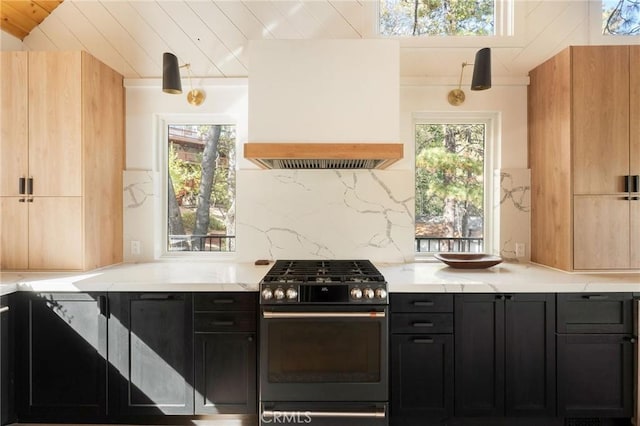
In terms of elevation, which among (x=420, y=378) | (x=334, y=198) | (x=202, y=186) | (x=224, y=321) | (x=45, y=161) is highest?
(x=45, y=161)

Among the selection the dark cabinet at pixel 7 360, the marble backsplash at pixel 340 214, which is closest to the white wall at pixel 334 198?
the marble backsplash at pixel 340 214

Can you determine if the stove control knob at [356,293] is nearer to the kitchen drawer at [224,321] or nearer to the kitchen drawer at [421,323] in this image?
the kitchen drawer at [421,323]

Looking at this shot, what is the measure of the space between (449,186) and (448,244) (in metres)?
0.46

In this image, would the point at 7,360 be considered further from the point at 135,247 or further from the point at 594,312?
the point at 594,312

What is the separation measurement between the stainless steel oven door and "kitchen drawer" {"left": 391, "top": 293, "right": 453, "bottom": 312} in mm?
105

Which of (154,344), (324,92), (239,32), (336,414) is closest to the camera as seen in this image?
(336,414)

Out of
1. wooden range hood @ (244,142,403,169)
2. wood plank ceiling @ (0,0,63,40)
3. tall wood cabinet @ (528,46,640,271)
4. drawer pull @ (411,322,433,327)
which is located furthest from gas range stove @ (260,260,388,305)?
wood plank ceiling @ (0,0,63,40)

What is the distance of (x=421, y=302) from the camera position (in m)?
2.14

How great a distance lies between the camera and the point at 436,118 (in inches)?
117

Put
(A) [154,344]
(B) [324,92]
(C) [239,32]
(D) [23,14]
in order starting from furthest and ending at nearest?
(C) [239,32] < (D) [23,14] < (B) [324,92] < (A) [154,344]

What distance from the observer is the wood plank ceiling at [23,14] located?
264 cm

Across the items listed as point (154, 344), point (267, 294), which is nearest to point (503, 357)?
point (267, 294)

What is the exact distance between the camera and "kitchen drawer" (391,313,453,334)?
2.14m

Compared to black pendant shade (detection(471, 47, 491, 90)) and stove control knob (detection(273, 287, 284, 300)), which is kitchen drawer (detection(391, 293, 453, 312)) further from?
black pendant shade (detection(471, 47, 491, 90))
